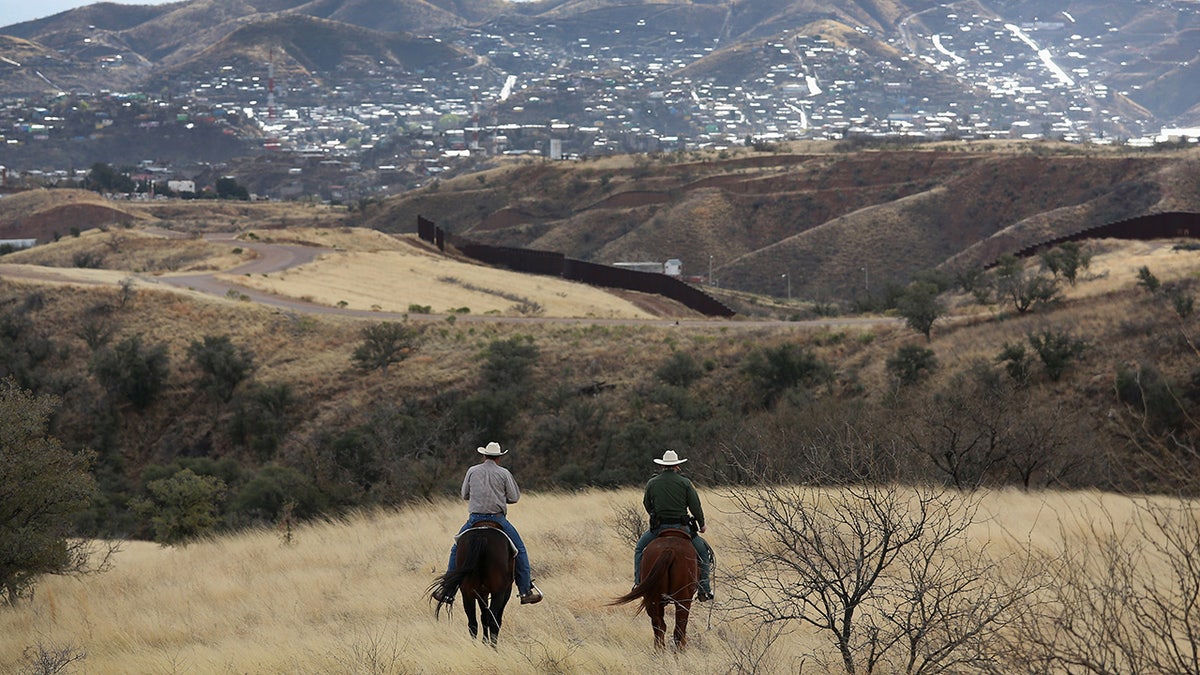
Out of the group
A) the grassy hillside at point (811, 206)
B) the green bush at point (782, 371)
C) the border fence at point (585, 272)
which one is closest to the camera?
the green bush at point (782, 371)

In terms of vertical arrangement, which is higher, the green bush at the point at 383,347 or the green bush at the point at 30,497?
the green bush at the point at 30,497

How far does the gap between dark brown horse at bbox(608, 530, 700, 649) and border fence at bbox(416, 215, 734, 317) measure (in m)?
45.7

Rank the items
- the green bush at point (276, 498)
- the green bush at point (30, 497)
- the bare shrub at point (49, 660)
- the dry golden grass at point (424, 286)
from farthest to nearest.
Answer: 1. the dry golden grass at point (424, 286)
2. the green bush at point (276, 498)
3. the green bush at point (30, 497)
4. the bare shrub at point (49, 660)

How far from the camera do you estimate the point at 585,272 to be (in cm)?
7112

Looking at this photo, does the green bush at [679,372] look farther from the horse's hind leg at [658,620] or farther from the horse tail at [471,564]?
the horse's hind leg at [658,620]

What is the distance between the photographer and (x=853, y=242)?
95562 mm

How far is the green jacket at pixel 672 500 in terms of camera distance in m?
11.2

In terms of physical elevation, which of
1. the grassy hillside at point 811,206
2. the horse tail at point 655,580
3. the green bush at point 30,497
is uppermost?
the horse tail at point 655,580

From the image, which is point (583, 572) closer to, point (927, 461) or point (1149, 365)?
point (927, 461)

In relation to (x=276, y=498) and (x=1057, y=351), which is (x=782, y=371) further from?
(x=276, y=498)

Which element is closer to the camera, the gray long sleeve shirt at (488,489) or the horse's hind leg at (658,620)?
A: the horse's hind leg at (658,620)

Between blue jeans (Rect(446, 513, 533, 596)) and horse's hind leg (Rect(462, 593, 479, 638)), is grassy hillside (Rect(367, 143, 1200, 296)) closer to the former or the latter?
blue jeans (Rect(446, 513, 533, 596))

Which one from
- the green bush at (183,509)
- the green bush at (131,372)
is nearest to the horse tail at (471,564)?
the green bush at (183,509)

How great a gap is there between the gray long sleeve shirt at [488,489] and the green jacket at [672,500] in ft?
4.54
